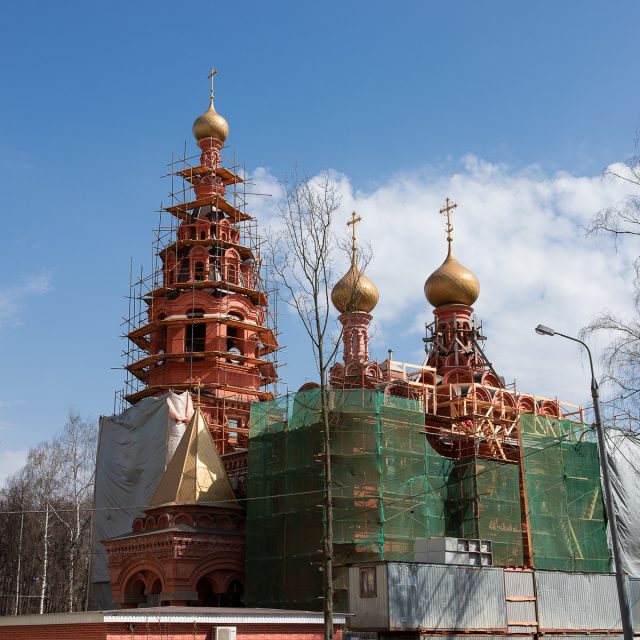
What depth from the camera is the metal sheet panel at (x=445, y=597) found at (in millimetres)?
18562

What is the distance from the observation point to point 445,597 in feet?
63.4

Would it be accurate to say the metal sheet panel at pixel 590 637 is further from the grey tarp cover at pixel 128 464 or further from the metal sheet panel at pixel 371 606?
the grey tarp cover at pixel 128 464

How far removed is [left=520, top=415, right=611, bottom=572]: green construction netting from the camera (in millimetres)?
23844

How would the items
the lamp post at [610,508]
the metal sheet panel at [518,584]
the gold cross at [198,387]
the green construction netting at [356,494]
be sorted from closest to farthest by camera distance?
the lamp post at [610,508]
the metal sheet panel at [518,584]
the green construction netting at [356,494]
the gold cross at [198,387]

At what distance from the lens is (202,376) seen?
30.5 m

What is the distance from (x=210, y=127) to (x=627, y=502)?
2139cm

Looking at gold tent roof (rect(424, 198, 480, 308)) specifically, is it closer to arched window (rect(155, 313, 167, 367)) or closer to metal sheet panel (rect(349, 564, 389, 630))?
arched window (rect(155, 313, 167, 367))

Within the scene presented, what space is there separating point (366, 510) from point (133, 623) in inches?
277

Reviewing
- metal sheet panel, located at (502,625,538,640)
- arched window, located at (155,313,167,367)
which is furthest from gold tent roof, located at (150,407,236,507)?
metal sheet panel, located at (502,625,538,640)

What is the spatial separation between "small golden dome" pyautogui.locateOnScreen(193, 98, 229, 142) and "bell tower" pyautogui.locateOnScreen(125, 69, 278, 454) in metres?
1.68

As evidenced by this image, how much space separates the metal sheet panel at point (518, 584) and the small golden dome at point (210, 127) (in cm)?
2243

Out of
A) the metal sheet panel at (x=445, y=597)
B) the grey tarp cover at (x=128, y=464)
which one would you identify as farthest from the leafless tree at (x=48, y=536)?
the metal sheet panel at (x=445, y=597)

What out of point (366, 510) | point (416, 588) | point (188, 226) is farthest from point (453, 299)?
point (416, 588)

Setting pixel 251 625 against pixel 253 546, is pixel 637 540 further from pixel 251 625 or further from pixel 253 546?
pixel 251 625
